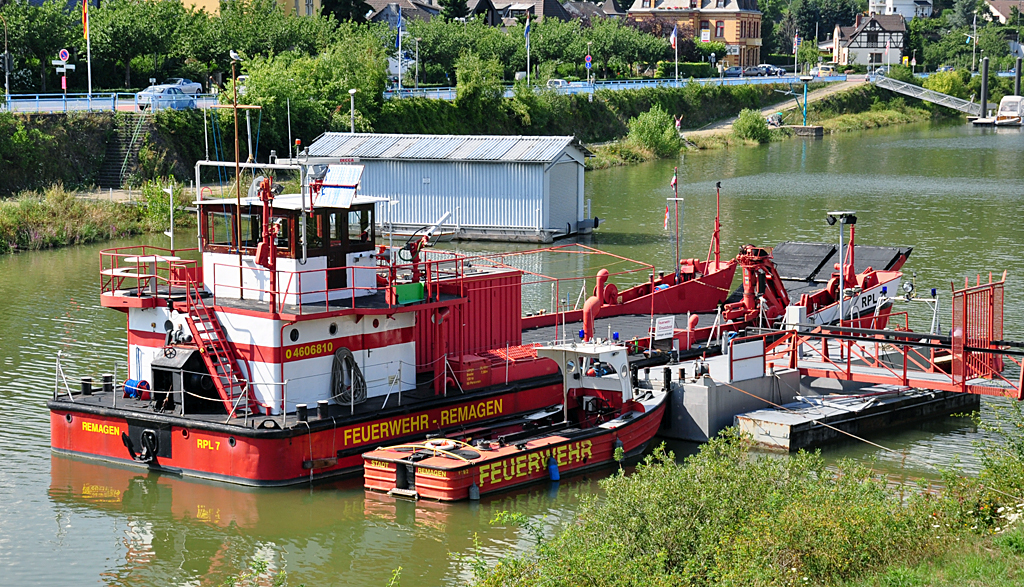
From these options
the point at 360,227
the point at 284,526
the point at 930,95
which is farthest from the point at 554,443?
the point at 930,95

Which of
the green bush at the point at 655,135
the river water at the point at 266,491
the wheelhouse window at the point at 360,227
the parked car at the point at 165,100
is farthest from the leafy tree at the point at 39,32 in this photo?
the wheelhouse window at the point at 360,227

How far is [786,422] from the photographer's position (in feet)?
80.1

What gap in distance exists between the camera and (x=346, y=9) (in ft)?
336

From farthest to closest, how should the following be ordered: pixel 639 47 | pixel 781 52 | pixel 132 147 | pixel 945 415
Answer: pixel 781 52, pixel 639 47, pixel 132 147, pixel 945 415

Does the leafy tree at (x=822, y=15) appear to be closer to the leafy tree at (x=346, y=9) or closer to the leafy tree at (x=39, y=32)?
the leafy tree at (x=346, y=9)

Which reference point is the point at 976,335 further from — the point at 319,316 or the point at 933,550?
the point at 319,316

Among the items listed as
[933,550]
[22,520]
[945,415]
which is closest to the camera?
[933,550]

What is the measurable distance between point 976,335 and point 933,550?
36.2ft

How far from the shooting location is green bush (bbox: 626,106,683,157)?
80.9 m

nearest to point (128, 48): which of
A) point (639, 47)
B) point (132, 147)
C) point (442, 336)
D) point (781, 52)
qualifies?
point (132, 147)

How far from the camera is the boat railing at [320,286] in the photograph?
72.2 feet

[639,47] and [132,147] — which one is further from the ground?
[639,47]

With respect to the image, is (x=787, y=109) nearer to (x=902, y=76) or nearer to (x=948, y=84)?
(x=902, y=76)

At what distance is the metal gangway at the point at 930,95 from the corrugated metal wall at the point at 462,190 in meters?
84.1
